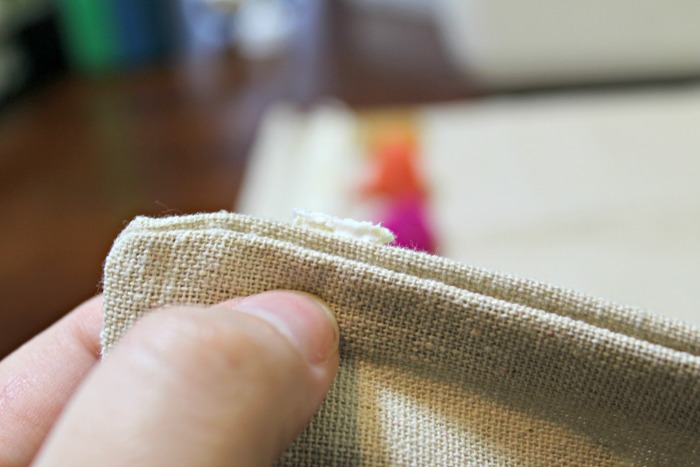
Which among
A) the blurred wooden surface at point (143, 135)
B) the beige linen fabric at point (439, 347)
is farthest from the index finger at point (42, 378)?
the blurred wooden surface at point (143, 135)

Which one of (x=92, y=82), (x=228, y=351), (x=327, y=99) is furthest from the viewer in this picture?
(x=92, y=82)

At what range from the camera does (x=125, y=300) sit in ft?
0.80

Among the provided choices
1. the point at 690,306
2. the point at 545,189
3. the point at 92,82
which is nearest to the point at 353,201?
the point at 545,189

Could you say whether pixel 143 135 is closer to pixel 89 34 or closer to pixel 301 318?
pixel 89 34

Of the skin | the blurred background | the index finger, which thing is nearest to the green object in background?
the blurred background

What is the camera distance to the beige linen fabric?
24 cm

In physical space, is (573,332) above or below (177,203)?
above

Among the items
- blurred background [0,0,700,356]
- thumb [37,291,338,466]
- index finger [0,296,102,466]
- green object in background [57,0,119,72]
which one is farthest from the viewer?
green object in background [57,0,119,72]

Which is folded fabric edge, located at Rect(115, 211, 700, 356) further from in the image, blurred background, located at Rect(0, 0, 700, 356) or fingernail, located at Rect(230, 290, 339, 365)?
blurred background, located at Rect(0, 0, 700, 356)

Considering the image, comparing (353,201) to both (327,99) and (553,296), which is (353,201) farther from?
(553,296)

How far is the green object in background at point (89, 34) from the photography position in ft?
4.19

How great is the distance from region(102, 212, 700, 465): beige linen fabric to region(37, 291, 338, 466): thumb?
3cm

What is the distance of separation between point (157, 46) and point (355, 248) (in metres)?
1.24

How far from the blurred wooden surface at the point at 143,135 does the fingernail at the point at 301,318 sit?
0.42m
